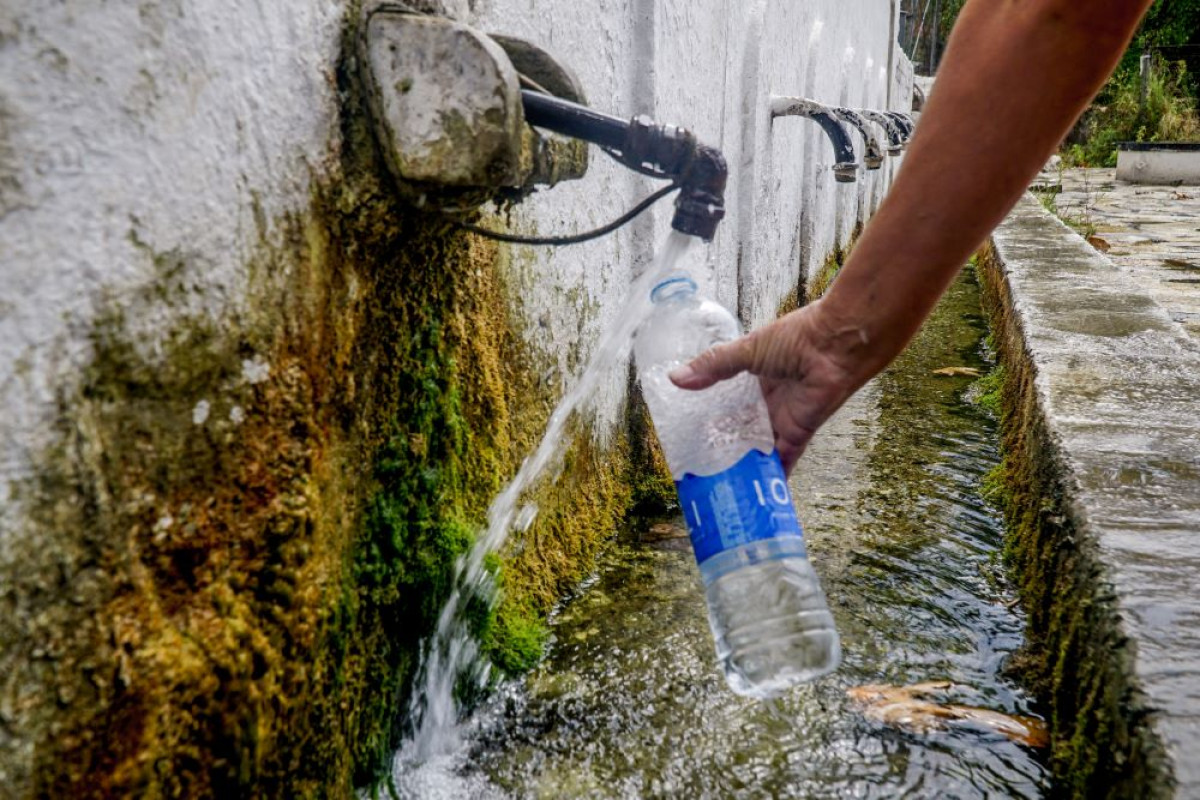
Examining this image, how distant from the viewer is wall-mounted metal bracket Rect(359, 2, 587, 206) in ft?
4.11

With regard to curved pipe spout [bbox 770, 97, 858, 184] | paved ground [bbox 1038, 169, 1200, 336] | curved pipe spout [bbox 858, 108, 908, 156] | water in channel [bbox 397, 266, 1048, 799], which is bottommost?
paved ground [bbox 1038, 169, 1200, 336]

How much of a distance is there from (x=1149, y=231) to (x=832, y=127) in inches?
260

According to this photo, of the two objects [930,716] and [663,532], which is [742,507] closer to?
[930,716]

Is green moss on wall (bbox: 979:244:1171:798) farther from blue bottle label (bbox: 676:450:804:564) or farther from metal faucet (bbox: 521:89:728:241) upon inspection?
metal faucet (bbox: 521:89:728:241)

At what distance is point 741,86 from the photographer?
3830 millimetres

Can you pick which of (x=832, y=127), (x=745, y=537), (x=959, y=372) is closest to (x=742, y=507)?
(x=745, y=537)

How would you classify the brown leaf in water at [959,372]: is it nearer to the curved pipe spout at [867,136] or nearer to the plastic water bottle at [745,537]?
the curved pipe spout at [867,136]

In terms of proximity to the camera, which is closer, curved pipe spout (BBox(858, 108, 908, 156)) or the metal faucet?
the metal faucet

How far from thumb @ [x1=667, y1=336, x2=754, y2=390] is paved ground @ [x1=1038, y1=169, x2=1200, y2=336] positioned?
368 cm

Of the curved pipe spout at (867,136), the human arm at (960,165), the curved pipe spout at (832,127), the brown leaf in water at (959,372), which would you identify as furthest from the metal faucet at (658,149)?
the brown leaf in water at (959,372)

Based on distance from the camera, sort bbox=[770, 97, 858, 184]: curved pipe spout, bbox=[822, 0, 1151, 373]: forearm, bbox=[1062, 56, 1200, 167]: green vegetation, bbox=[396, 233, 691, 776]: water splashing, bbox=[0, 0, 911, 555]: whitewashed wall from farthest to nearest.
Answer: bbox=[1062, 56, 1200, 167]: green vegetation, bbox=[770, 97, 858, 184]: curved pipe spout, bbox=[396, 233, 691, 776]: water splashing, bbox=[822, 0, 1151, 373]: forearm, bbox=[0, 0, 911, 555]: whitewashed wall

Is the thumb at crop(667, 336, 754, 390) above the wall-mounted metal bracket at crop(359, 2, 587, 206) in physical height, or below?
below

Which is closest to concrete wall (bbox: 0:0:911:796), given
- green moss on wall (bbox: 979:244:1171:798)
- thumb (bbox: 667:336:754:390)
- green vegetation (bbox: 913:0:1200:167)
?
thumb (bbox: 667:336:754:390)

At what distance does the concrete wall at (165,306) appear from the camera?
82 centimetres
